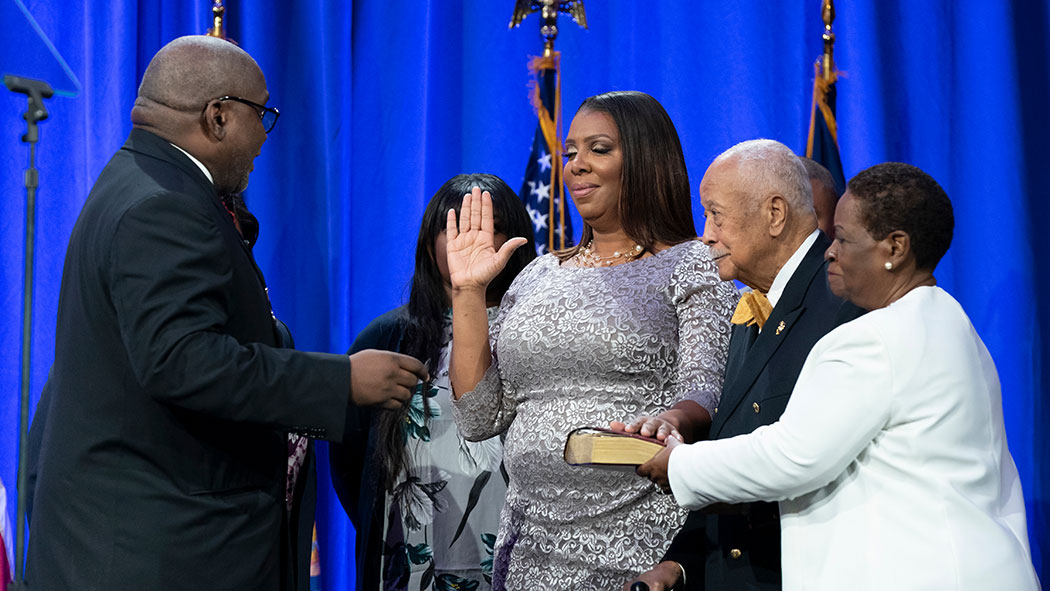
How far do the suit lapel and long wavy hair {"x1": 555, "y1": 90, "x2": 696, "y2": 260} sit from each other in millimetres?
482

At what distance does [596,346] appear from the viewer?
88.8 inches

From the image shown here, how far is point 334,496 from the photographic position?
4527 mm

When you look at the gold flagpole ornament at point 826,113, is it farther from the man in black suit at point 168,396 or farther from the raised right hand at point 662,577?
the man in black suit at point 168,396

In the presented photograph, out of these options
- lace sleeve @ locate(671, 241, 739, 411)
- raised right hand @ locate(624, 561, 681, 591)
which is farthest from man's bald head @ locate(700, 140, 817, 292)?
raised right hand @ locate(624, 561, 681, 591)

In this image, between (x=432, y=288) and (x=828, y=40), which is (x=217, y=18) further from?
(x=828, y=40)

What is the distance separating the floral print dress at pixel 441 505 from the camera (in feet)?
9.87

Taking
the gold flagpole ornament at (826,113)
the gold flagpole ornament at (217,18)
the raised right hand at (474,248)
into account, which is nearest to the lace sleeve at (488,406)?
the raised right hand at (474,248)

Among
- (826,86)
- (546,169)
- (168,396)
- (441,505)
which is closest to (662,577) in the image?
(168,396)

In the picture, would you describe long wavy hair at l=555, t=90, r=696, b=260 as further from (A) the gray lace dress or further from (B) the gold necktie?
(B) the gold necktie

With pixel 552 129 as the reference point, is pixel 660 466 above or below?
below

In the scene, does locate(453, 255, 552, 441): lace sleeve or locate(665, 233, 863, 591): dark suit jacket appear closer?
locate(665, 233, 863, 591): dark suit jacket

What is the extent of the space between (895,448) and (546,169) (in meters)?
2.73

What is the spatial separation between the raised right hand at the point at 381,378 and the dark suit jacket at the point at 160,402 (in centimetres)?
2

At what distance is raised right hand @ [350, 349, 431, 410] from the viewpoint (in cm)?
192
